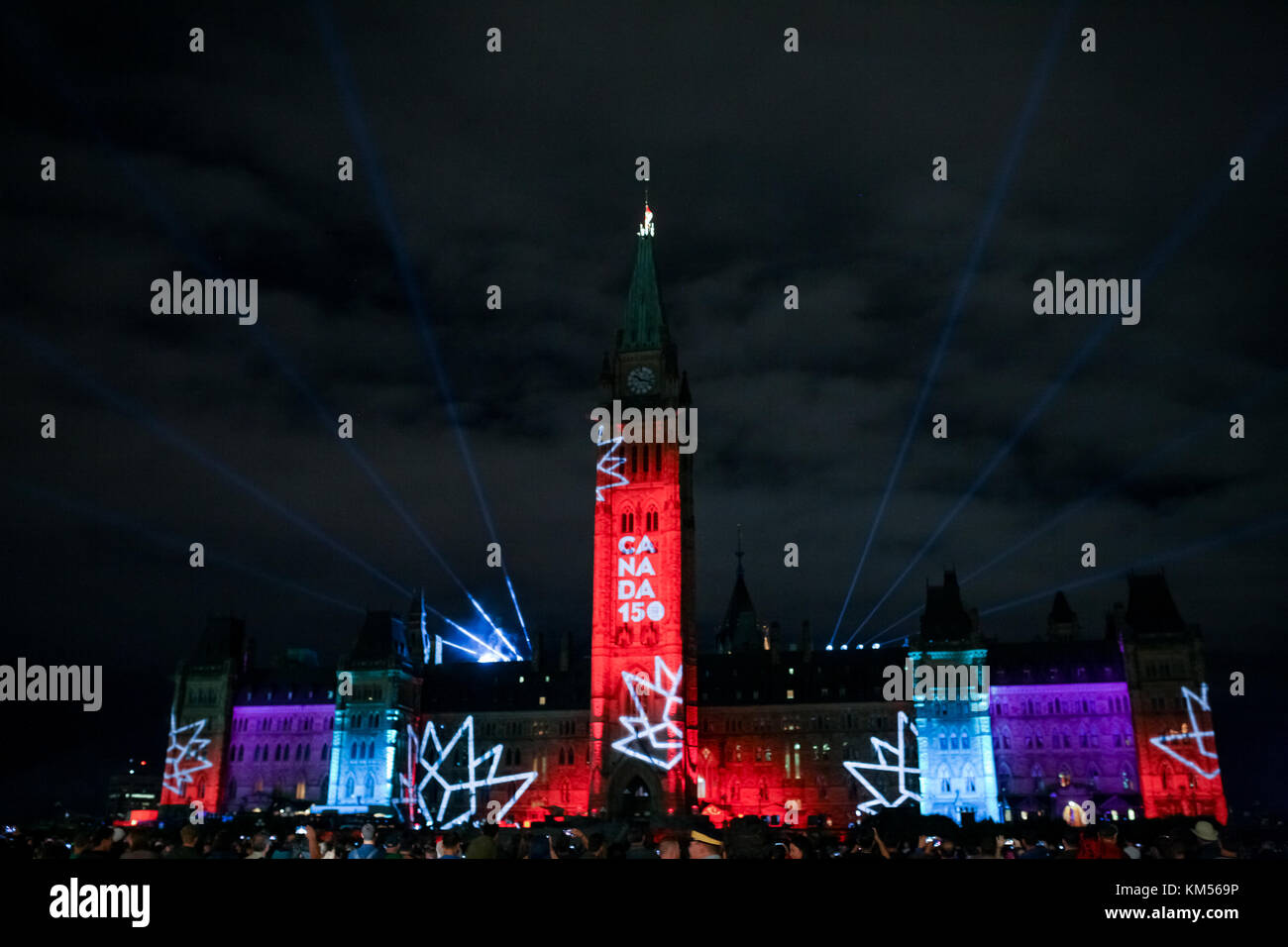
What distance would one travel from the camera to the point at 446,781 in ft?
339

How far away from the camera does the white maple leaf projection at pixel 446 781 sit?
10000 cm

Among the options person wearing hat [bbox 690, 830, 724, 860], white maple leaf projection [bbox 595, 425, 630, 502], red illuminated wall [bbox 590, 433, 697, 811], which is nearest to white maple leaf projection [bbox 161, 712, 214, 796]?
red illuminated wall [bbox 590, 433, 697, 811]

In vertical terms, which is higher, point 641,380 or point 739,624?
point 641,380

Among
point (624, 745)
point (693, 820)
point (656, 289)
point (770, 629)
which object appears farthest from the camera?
point (770, 629)

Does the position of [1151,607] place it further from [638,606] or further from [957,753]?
[638,606]

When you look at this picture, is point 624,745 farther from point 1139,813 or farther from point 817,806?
point 1139,813

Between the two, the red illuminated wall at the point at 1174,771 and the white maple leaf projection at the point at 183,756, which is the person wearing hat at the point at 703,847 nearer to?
the red illuminated wall at the point at 1174,771

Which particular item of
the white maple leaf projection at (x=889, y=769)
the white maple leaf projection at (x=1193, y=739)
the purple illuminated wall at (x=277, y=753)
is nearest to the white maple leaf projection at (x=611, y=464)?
the white maple leaf projection at (x=889, y=769)

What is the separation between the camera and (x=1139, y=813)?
8631 centimetres

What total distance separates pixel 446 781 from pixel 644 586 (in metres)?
30.4

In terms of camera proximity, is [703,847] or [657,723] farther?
[657,723]

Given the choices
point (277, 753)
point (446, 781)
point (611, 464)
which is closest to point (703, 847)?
point (611, 464)
